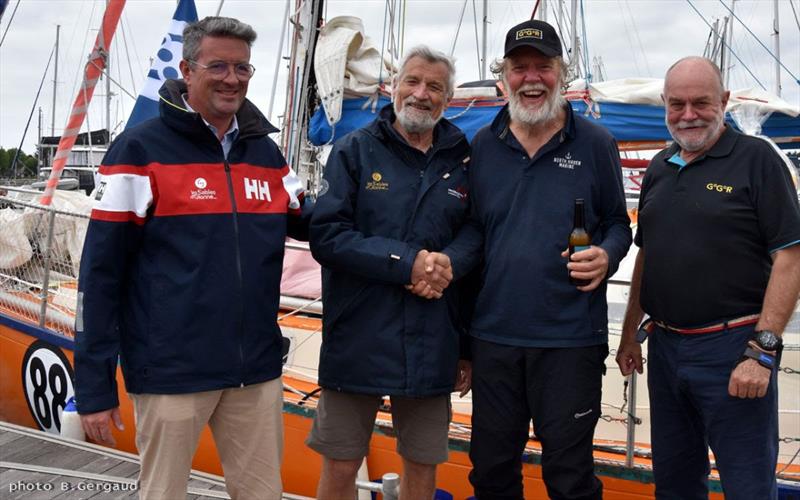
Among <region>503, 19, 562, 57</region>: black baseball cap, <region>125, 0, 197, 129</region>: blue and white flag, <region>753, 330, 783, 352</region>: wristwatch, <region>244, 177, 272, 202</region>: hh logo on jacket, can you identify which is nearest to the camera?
<region>753, 330, 783, 352</region>: wristwatch

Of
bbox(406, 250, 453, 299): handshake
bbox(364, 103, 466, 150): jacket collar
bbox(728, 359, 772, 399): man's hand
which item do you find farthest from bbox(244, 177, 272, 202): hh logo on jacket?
bbox(728, 359, 772, 399): man's hand

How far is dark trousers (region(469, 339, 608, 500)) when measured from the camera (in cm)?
265

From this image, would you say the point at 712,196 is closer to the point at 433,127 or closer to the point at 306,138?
the point at 433,127

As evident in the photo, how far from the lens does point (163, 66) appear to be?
643 cm

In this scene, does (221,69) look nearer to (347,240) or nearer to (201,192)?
(201,192)

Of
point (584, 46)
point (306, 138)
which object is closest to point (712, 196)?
point (306, 138)

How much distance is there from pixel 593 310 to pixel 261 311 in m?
1.27

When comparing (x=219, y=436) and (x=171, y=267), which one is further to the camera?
(x=219, y=436)

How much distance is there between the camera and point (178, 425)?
2.49 meters

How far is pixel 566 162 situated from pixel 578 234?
298mm

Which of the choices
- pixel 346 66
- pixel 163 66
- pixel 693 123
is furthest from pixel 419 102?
pixel 163 66

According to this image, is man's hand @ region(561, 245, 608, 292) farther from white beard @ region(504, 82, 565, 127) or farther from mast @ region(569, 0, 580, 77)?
mast @ region(569, 0, 580, 77)

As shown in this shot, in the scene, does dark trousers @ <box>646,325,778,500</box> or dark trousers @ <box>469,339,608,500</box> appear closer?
dark trousers @ <box>646,325,778,500</box>

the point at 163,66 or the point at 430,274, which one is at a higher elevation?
the point at 163,66
